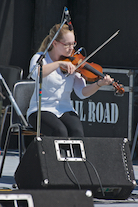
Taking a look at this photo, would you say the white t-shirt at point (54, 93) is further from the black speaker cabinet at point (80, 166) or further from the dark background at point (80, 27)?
the dark background at point (80, 27)

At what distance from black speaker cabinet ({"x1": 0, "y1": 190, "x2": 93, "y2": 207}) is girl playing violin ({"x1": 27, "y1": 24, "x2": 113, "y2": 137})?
0.87 metres

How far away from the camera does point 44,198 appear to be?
1.00 meters

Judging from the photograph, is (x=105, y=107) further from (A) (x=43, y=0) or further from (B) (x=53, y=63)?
(B) (x=53, y=63)

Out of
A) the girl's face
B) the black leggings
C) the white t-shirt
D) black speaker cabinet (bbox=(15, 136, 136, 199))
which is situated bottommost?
black speaker cabinet (bbox=(15, 136, 136, 199))

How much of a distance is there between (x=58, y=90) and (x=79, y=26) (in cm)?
221

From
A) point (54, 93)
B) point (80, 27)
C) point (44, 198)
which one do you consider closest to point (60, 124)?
point (54, 93)

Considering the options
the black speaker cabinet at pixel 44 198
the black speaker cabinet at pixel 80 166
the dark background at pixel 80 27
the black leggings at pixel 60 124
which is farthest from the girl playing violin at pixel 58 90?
the dark background at pixel 80 27

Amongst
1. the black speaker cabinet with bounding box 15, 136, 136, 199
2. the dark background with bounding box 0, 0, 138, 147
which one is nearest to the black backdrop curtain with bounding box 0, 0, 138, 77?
the dark background with bounding box 0, 0, 138, 147

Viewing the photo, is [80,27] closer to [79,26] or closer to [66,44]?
[79,26]

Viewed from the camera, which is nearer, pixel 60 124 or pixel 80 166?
pixel 80 166

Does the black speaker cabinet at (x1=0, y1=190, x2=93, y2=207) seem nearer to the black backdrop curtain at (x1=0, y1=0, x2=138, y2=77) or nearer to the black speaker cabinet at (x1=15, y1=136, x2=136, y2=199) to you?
the black speaker cabinet at (x1=15, y1=136, x2=136, y2=199)

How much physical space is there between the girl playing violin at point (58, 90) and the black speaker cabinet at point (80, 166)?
0.29 m

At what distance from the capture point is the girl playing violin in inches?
77.0

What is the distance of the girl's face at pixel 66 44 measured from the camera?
6.80 feet
